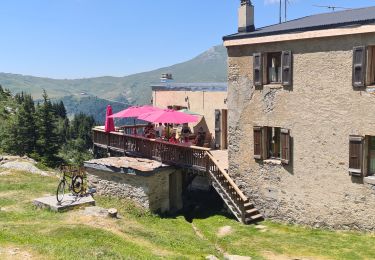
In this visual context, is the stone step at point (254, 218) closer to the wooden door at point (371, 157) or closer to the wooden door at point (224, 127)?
the wooden door at point (371, 157)

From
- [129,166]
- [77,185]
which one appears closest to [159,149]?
[129,166]

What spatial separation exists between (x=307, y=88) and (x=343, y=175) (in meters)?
3.80

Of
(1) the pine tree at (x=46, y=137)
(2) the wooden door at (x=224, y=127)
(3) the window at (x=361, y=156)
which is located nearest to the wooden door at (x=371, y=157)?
(3) the window at (x=361, y=156)

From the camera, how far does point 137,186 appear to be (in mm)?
20250

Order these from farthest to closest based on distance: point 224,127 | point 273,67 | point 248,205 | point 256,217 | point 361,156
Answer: point 224,127, point 248,205, point 256,217, point 273,67, point 361,156

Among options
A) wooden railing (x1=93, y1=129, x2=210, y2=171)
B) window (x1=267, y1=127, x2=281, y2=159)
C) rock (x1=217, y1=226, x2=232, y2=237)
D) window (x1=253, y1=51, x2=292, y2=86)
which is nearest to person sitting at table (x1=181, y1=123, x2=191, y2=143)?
wooden railing (x1=93, y1=129, x2=210, y2=171)

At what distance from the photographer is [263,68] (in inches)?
734

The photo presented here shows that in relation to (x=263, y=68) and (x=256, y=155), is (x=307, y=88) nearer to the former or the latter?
(x=263, y=68)

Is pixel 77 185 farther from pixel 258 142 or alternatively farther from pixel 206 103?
pixel 206 103

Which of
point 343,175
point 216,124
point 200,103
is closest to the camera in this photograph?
point 343,175

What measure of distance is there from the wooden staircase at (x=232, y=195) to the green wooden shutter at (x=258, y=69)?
4343 mm

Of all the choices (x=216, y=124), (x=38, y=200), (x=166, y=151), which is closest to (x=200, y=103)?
(x=216, y=124)

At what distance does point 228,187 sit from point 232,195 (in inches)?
18.8

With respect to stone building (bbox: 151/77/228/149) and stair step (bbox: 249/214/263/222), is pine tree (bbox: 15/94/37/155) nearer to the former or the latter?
stone building (bbox: 151/77/228/149)
